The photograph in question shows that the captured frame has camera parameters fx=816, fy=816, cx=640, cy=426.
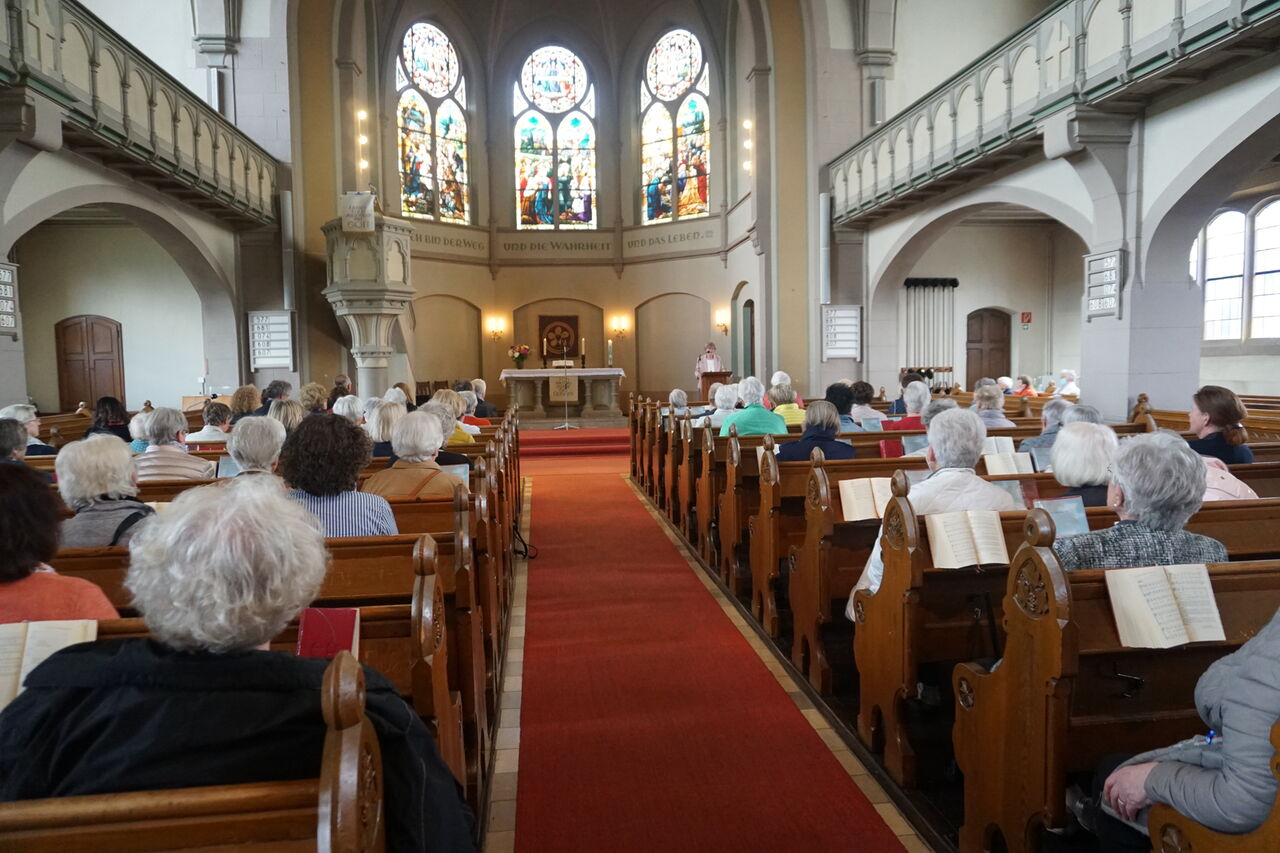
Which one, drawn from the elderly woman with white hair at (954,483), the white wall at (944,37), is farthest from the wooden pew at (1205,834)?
the white wall at (944,37)

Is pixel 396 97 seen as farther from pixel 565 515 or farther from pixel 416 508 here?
pixel 416 508

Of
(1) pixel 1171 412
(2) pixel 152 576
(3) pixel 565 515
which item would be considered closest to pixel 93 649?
(2) pixel 152 576

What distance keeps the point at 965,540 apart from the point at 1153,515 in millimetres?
526

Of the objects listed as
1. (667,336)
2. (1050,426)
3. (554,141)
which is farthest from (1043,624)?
(554,141)

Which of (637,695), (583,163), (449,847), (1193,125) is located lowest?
(637,695)

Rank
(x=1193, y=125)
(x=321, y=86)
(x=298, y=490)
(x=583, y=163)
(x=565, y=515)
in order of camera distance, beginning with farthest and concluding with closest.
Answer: (x=583, y=163)
(x=321, y=86)
(x=565, y=515)
(x=1193, y=125)
(x=298, y=490)

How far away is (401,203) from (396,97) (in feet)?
6.55

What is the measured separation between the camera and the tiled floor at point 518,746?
7.73 feet

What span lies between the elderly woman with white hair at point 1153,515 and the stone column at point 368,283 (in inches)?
398

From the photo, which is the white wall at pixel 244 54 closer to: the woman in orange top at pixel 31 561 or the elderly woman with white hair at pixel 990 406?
the elderly woman with white hair at pixel 990 406

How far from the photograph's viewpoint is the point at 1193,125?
5953 millimetres

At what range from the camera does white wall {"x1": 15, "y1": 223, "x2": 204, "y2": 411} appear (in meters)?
11.8

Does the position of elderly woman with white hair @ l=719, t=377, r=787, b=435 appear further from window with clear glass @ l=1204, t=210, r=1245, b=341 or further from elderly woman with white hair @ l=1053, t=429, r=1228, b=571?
window with clear glass @ l=1204, t=210, r=1245, b=341

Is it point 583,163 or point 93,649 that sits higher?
point 583,163
